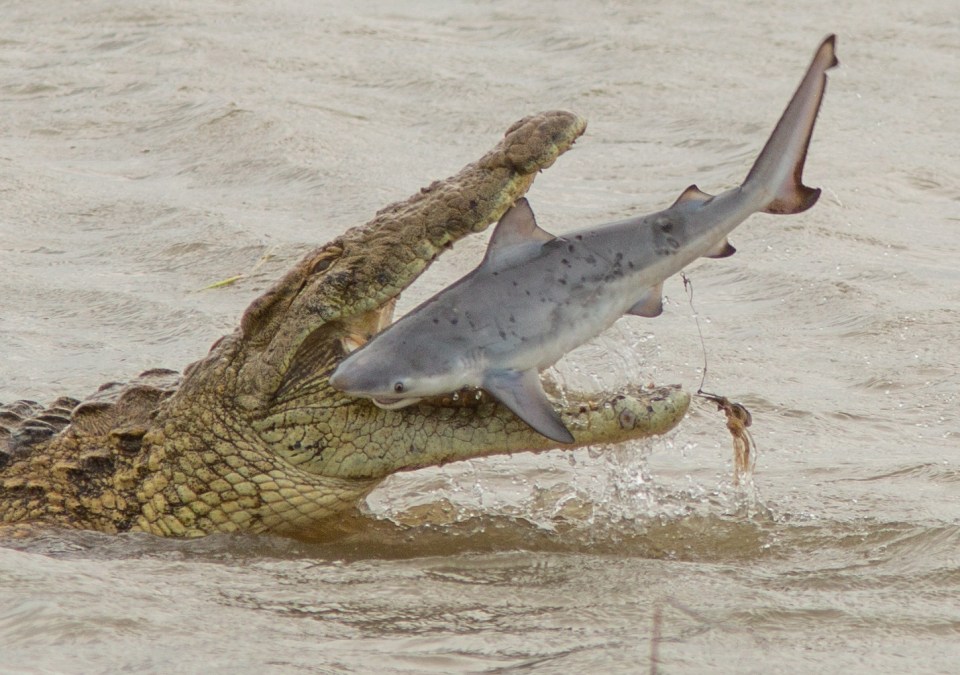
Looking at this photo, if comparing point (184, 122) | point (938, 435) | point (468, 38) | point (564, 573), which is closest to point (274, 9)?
point (468, 38)

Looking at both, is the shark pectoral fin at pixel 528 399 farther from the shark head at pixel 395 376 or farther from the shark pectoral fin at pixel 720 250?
the shark pectoral fin at pixel 720 250

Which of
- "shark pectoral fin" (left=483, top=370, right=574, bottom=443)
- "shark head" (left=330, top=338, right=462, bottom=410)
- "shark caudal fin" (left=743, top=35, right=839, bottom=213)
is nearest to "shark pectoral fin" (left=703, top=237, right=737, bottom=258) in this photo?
"shark caudal fin" (left=743, top=35, right=839, bottom=213)

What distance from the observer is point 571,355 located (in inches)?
241

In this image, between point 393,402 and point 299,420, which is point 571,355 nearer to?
point 299,420

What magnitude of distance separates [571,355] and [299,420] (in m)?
1.61

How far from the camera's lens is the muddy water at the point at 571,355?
412 cm

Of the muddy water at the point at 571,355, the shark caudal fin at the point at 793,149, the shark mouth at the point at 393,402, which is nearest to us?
the muddy water at the point at 571,355

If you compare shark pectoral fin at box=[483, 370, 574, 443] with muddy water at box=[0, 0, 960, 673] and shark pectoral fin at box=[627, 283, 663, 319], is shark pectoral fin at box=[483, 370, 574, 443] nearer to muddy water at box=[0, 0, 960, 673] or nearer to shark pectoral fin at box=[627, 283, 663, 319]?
shark pectoral fin at box=[627, 283, 663, 319]

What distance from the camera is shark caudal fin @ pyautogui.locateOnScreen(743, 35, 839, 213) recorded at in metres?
4.26

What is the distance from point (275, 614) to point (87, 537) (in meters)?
1.01

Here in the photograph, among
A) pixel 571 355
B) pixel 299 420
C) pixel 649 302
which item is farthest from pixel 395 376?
pixel 571 355

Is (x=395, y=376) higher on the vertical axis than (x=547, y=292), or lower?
lower

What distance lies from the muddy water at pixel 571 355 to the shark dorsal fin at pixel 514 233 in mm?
746

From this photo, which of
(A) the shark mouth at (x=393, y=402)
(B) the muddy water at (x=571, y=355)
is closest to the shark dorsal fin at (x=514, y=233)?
(A) the shark mouth at (x=393, y=402)
